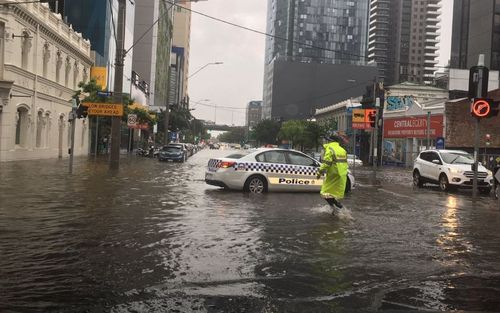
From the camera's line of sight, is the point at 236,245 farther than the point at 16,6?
No

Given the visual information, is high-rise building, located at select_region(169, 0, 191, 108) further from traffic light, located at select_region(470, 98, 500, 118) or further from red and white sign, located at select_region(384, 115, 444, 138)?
traffic light, located at select_region(470, 98, 500, 118)

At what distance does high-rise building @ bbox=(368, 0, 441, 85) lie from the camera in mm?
86562

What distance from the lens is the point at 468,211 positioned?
554 inches

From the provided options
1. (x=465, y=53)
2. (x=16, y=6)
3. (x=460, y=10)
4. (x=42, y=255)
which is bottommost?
(x=42, y=255)

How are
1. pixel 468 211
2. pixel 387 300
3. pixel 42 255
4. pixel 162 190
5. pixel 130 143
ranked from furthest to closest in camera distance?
pixel 130 143
pixel 162 190
pixel 468 211
pixel 42 255
pixel 387 300

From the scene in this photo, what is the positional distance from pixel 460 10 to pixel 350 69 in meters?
100.0

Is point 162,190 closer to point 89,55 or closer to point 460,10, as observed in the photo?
point 89,55

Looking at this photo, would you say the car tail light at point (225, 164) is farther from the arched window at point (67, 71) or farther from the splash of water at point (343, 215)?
the arched window at point (67, 71)

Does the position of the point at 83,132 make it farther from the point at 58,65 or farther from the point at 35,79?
the point at 35,79

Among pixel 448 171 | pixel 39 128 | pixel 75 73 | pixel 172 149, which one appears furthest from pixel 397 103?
pixel 448 171

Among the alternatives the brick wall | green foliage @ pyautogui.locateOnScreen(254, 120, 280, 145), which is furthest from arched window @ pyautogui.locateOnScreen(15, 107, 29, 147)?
green foliage @ pyautogui.locateOnScreen(254, 120, 280, 145)

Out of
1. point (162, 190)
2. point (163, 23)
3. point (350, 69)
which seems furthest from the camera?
point (350, 69)

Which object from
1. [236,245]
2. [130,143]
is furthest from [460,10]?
[236,245]

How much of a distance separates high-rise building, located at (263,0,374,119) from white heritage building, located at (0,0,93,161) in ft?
45.2
